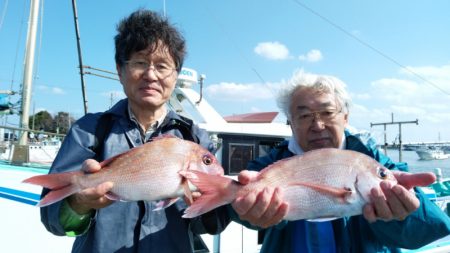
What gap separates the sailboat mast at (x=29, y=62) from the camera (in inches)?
407

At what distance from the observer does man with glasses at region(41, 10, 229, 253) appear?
2.03 meters

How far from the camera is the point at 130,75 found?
7.40 ft

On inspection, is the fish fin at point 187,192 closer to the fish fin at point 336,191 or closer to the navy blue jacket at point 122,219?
the navy blue jacket at point 122,219

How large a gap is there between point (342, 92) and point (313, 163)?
0.78 m

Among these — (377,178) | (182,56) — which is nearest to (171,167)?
(182,56)

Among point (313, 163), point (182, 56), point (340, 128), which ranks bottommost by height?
point (313, 163)

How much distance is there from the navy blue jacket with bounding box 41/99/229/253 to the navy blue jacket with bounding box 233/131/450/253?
367mm

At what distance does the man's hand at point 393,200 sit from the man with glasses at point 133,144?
0.98 meters

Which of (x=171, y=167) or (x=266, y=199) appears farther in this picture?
(x=171, y=167)

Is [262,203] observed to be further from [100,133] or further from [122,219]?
[100,133]

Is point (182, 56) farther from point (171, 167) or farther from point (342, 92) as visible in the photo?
point (342, 92)

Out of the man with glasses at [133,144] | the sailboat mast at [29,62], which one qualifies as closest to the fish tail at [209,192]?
the man with glasses at [133,144]

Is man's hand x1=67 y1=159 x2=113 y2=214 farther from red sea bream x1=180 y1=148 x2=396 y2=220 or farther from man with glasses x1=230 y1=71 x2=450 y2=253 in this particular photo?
man with glasses x1=230 y1=71 x2=450 y2=253

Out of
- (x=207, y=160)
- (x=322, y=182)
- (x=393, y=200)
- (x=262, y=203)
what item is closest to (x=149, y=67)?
(x=207, y=160)
